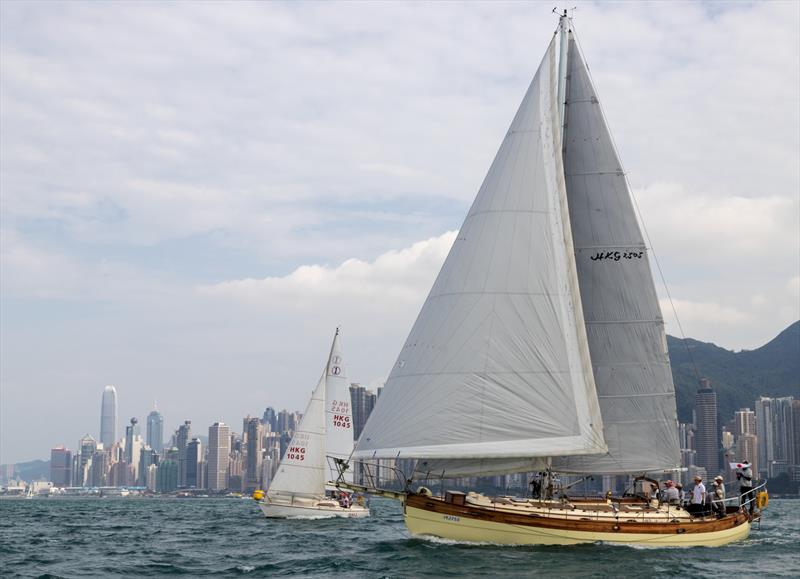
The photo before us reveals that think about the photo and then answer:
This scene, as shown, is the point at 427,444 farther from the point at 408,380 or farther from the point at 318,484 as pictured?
the point at 318,484

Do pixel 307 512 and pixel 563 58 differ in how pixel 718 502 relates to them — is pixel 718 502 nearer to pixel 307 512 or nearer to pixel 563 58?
pixel 563 58

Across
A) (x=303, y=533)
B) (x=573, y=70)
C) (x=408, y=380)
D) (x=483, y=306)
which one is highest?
(x=573, y=70)

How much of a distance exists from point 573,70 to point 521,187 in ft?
17.3

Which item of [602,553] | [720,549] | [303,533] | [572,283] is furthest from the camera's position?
[303,533]

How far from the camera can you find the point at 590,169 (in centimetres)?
3562

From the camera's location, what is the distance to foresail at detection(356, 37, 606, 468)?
103 feet

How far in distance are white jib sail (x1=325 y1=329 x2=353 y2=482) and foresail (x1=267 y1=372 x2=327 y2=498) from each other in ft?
1.32

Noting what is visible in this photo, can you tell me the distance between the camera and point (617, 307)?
35.6 meters

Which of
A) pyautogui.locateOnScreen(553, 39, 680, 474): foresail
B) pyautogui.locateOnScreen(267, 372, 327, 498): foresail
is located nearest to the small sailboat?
pyautogui.locateOnScreen(267, 372, 327, 498): foresail

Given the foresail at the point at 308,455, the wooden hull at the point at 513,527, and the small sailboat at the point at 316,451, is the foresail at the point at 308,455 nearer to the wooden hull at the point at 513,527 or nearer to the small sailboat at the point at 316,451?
the small sailboat at the point at 316,451

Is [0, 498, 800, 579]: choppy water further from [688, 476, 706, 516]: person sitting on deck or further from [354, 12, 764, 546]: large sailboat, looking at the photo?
[688, 476, 706, 516]: person sitting on deck

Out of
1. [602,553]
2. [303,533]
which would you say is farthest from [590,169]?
[303,533]

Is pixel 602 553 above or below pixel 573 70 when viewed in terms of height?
below

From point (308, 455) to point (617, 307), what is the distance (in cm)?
3127
